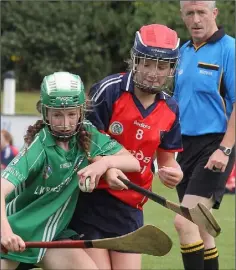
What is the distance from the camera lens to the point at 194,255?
5.55 metres

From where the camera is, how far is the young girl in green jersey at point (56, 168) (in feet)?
13.6

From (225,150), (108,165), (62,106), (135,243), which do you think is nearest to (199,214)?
(135,243)

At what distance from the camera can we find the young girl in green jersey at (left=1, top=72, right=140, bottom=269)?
4156mm

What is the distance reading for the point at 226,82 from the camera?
Result: 18.2 ft

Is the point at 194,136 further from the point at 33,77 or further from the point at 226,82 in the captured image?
the point at 33,77

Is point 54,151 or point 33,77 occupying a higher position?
point 54,151

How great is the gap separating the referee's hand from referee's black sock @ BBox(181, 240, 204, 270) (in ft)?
1.58

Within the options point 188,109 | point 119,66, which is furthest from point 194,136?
point 119,66

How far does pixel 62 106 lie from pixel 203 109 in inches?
65.6

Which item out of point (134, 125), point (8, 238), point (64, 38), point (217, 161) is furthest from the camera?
point (64, 38)

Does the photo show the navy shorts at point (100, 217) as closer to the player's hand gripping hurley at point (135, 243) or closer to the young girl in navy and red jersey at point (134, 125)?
the young girl in navy and red jersey at point (134, 125)

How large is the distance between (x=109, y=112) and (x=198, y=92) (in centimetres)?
127

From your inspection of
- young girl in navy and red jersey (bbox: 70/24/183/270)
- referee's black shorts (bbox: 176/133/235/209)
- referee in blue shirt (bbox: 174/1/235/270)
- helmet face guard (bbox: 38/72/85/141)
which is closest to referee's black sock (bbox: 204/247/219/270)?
referee in blue shirt (bbox: 174/1/235/270)

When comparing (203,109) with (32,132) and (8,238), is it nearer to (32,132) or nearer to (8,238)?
(32,132)
